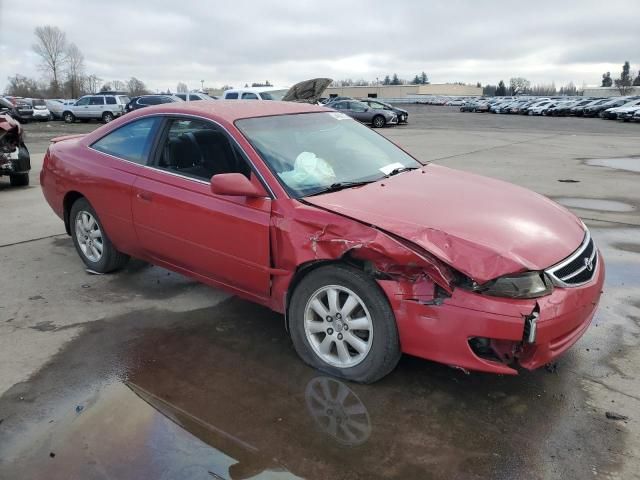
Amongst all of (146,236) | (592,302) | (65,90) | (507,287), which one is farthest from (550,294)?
(65,90)

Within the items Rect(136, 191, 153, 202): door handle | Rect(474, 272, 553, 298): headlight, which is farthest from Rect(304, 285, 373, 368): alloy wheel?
Rect(136, 191, 153, 202): door handle

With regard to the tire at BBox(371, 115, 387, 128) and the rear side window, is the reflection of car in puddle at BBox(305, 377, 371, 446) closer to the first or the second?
the rear side window

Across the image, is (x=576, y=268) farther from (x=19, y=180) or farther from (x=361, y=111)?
(x=361, y=111)

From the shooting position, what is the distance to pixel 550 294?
2.74 metres

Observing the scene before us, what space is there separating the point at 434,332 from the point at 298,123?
2.04 metres

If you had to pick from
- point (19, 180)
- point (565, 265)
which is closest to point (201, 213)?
point (565, 265)

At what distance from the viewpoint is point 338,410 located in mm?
2896

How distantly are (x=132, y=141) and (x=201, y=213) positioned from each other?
124cm

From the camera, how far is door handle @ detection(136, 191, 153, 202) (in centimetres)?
408

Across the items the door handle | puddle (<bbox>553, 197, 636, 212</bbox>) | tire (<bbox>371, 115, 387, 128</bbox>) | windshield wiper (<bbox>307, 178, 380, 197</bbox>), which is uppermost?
windshield wiper (<bbox>307, 178, 380, 197</bbox>)

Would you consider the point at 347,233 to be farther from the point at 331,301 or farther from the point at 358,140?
the point at 358,140

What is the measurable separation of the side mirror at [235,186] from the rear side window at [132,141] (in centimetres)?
121

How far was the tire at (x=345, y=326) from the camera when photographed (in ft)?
9.60

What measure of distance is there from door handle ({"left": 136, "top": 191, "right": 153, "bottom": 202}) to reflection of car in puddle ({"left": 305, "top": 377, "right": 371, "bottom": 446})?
1.94m
